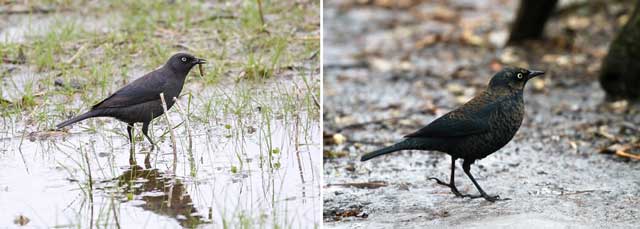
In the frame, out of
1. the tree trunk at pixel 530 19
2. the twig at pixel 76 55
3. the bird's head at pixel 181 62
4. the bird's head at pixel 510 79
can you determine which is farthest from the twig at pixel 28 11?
the bird's head at pixel 510 79

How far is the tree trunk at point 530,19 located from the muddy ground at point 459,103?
14cm

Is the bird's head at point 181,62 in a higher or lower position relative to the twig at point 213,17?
lower

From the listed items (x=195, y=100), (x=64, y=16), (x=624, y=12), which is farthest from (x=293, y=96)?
(x=624, y=12)

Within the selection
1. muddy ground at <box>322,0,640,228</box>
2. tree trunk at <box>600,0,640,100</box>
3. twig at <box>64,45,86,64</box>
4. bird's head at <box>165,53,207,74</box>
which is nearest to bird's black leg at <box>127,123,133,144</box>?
bird's head at <box>165,53,207,74</box>

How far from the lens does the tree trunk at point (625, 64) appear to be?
8422 millimetres

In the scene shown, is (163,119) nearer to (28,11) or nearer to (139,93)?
(139,93)

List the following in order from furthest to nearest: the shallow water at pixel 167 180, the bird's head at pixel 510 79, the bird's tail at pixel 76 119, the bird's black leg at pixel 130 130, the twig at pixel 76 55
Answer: the twig at pixel 76 55
the bird's black leg at pixel 130 130
the bird's tail at pixel 76 119
the bird's head at pixel 510 79
the shallow water at pixel 167 180

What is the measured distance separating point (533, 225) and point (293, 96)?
262cm

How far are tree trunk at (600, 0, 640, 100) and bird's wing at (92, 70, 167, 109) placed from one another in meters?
3.91

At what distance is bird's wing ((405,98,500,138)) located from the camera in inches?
230

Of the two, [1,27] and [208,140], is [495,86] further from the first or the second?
[1,27]

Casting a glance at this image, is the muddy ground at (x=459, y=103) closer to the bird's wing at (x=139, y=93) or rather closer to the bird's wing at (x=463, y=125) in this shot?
the bird's wing at (x=463, y=125)

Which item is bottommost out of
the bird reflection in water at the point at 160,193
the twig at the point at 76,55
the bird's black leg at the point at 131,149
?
the bird reflection in water at the point at 160,193

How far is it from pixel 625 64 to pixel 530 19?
8.62ft
